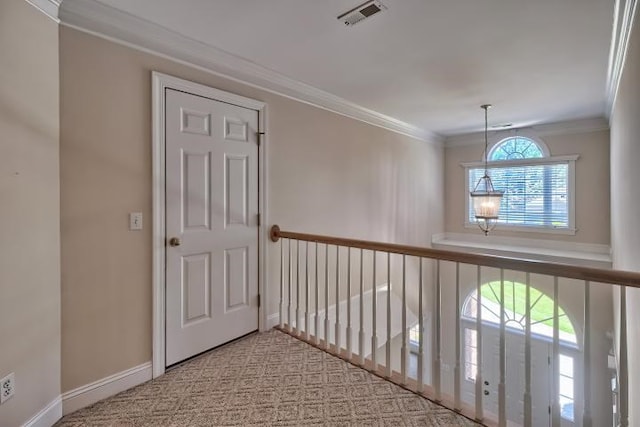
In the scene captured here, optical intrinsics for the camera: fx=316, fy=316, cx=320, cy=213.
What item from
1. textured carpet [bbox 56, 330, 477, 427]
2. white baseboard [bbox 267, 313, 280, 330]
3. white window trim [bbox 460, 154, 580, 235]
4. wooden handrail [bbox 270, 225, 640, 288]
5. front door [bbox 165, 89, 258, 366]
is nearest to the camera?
wooden handrail [bbox 270, 225, 640, 288]

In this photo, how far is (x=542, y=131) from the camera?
16.4ft

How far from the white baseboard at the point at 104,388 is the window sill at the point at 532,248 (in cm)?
491

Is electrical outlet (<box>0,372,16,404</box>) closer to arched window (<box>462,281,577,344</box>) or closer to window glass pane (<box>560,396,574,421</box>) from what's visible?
arched window (<box>462,281,577,344</box>)

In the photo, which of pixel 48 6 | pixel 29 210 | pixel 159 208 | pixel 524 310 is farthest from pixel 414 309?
pixel 48 6

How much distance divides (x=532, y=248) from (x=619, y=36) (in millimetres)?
3728

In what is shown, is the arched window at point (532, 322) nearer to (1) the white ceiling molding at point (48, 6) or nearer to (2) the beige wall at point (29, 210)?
(2) the beige wall at point (29, 210)

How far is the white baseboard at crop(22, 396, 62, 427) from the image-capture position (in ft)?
5.35

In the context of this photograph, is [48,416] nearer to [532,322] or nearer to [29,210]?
[29,210]

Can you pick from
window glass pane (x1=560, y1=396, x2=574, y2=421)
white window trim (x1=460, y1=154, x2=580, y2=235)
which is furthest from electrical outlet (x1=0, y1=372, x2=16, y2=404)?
window glass pane (x1=560, y1=396, x2=574, y2=421)

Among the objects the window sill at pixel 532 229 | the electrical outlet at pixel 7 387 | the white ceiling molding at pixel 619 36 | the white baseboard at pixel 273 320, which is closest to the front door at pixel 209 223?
the white baseboard at pixel 273 320

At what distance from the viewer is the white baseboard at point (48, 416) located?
1.63 meters

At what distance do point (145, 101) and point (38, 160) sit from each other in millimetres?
744

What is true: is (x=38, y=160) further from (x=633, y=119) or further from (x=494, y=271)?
(x=494, y=271)

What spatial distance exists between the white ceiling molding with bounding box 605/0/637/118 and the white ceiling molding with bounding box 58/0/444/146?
7.52 ft
